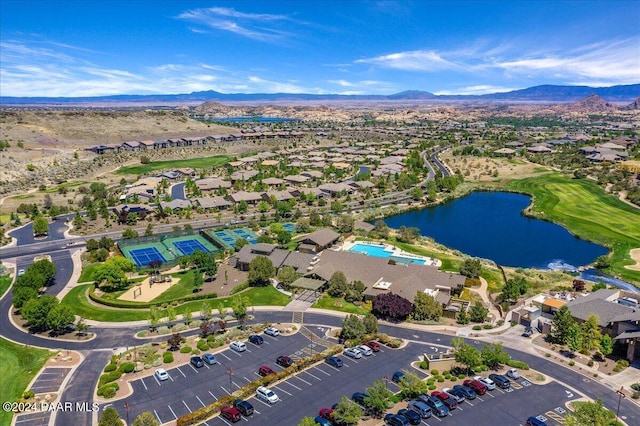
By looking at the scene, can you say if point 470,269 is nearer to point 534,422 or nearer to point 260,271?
point 260,271

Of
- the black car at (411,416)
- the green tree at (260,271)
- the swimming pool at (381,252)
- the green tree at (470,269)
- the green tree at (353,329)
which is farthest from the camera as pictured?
the swimming pool at (381,252)

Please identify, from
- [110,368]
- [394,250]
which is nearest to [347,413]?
[110,368]

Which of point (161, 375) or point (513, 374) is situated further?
point (161, 375)

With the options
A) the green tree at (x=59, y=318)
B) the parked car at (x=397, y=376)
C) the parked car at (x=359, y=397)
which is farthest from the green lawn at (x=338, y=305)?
the green tree at (x=59, y=318)

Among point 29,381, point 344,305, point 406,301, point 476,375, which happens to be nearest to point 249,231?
point 344,305

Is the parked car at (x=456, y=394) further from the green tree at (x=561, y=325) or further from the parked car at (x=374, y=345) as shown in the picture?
the green tree at (x=561, y=325)

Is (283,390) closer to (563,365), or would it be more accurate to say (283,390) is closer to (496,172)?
(563,365)
